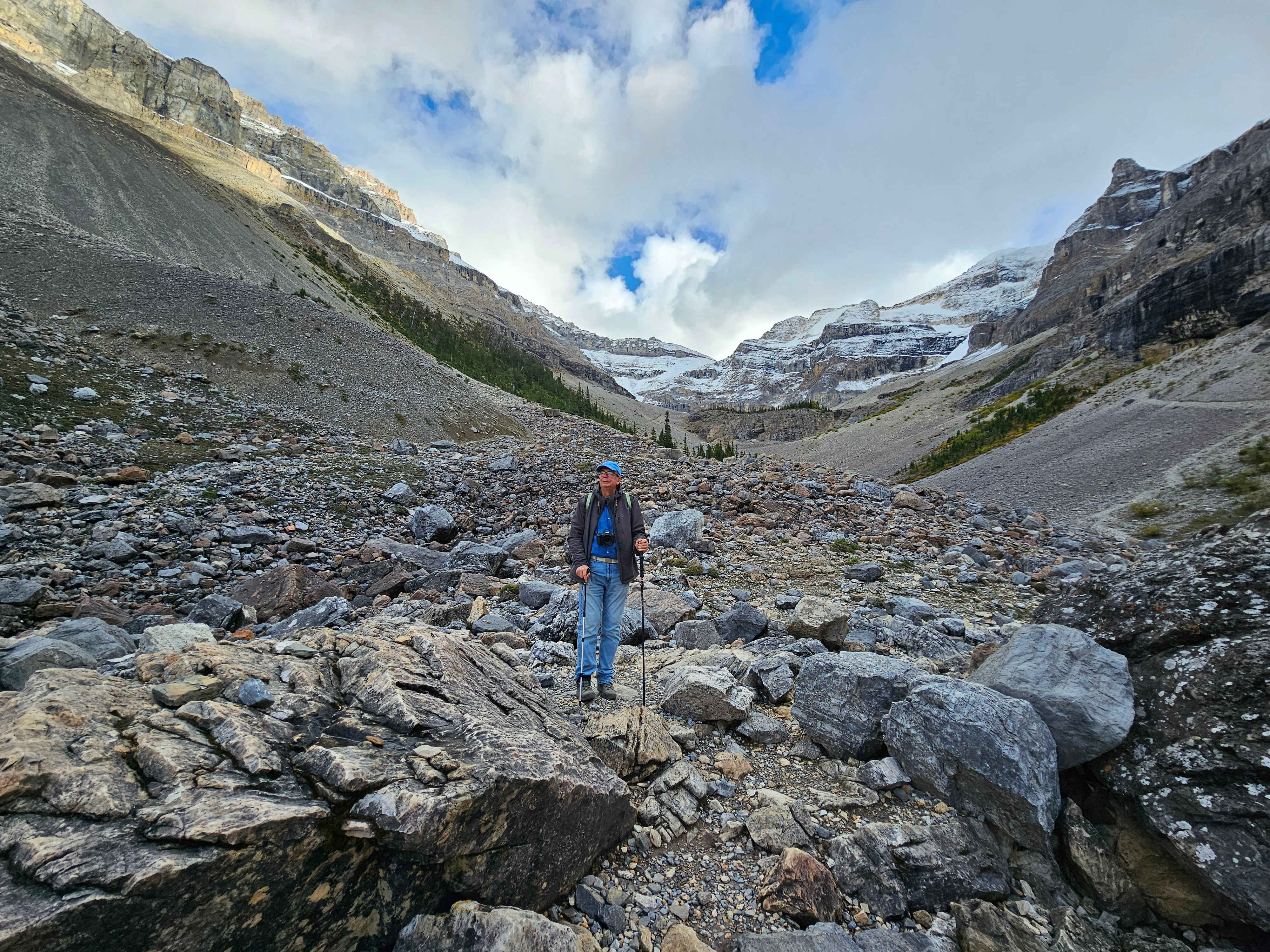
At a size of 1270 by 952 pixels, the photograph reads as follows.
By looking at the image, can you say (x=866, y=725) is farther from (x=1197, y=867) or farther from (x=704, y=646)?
(x=704, y=646)

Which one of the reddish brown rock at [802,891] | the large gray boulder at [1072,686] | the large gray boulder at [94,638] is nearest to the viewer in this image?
the reddish brown rock at [802,891]

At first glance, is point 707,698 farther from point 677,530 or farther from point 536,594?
point 677,530

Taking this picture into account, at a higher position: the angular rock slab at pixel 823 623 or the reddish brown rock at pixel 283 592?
the reddish brown rock at pixel 283 592

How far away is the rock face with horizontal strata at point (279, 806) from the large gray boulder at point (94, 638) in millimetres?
2584

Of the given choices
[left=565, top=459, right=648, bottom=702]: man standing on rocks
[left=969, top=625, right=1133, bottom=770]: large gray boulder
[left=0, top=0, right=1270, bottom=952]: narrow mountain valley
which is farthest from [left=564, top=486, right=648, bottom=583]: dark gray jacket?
[left=969, top=625, right=1133, bottom=770]: large gray boulder

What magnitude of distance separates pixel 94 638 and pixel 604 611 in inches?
200

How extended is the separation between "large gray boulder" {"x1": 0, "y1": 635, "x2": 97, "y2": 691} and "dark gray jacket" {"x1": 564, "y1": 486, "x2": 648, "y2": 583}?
432 centimetres

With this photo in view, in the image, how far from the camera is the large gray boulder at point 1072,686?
12.0ft

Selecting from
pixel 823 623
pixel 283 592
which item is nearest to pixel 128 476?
pixel 283 592

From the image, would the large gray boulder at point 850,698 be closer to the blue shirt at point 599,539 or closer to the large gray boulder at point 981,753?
the large gray boulder at point 981,753

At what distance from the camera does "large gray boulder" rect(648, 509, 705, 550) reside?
11.2m

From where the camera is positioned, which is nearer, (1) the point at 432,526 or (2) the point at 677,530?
(2) the point at 677,530

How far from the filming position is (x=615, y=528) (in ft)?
18.5

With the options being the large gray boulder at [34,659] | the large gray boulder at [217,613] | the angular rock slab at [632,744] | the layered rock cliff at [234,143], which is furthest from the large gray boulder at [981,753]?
the layered rock cliff at [234,143]
